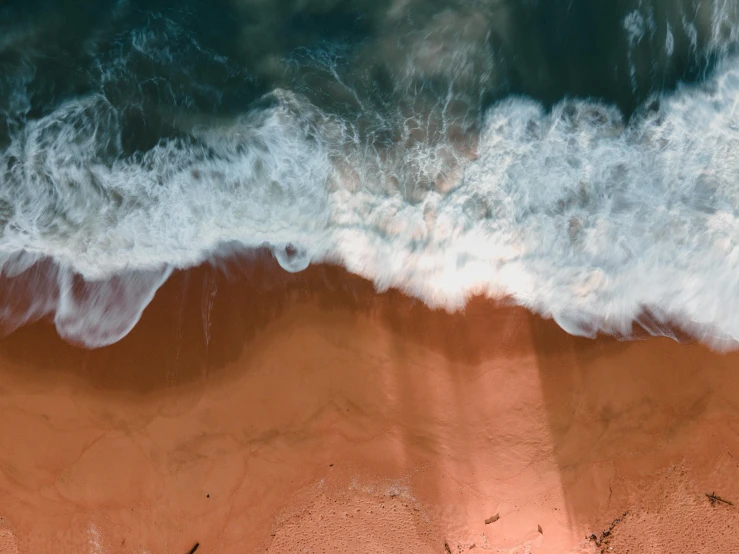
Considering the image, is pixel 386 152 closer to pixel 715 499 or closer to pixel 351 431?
pixel 351 431

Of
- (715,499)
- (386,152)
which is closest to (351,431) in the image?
(386,152)

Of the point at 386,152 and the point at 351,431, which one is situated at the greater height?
the point at 386,152

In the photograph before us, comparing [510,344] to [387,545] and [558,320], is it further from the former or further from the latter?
[387,545]

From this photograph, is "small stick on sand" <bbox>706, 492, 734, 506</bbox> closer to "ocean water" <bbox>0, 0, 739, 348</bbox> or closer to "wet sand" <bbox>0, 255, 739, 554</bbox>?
"wet sand" <bbox>0, 255, 739, 554</bbox>

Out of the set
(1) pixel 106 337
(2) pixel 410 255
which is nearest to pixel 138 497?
(1) pixel 106 337

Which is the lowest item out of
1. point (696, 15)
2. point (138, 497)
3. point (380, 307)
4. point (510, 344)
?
point (138, 497)

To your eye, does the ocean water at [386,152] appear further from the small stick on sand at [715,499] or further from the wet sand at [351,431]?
the small stick on sand at [715,499]
